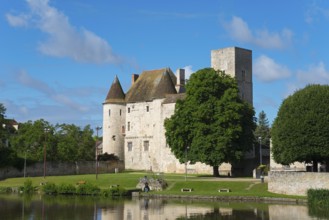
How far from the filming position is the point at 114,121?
77875 mm

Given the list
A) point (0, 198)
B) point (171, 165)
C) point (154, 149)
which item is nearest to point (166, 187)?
point (0, 198)

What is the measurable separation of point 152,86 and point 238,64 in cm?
1366

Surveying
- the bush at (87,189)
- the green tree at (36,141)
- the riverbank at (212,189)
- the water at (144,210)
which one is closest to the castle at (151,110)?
the green tree at (36,141)

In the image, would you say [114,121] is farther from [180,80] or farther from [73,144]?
[180,80]

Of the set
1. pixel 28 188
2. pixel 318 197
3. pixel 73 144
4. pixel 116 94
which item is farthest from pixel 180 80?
pixel 318 197

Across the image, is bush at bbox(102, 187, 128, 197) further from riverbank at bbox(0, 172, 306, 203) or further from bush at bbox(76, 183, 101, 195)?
riverbank at bbox(0, 172, 306, 203)

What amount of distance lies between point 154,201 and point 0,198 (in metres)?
12.7

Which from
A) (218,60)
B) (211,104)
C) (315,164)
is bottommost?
(315,164)

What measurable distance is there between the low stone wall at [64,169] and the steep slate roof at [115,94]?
8.99m

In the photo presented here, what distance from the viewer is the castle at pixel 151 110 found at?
68312 mm

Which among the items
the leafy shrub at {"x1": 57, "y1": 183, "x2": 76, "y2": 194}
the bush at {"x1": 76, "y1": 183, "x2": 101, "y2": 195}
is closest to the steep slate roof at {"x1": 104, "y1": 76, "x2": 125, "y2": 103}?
the leafy shrub at {"x1": 57, "y1": 183, "x2": 76, "y2": 194}

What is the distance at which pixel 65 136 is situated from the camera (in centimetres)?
7450

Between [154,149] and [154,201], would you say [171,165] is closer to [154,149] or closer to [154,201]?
[154,149]

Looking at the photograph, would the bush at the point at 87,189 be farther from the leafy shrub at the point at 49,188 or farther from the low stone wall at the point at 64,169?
Result: the low stone wall at the point at 64,169
